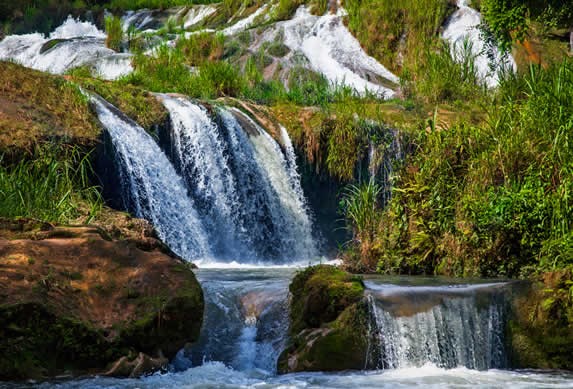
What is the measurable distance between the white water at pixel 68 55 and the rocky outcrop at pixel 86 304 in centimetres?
1174

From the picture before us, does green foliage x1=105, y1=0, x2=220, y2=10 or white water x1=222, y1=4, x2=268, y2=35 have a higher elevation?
green foliage x1=105, y1=0, x2=220, y2=10

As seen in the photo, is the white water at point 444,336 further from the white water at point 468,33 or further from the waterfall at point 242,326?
the white water at point 468,33

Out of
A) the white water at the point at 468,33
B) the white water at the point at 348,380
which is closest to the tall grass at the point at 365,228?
the white water at the point at 348,380

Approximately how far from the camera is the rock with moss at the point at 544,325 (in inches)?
264

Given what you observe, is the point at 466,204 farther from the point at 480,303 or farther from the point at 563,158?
the point at 480,303

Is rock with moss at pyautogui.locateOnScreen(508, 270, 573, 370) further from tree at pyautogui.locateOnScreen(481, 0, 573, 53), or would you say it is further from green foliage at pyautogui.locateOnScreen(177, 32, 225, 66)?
green foliage at pyautogui.locateOnScreen(177, 32, 225, 66)

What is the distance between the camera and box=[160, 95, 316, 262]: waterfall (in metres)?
12.5

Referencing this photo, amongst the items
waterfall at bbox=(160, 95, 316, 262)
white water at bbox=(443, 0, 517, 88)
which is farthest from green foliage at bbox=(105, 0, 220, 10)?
waterfall at bbox=(160, 95, 316, 262)

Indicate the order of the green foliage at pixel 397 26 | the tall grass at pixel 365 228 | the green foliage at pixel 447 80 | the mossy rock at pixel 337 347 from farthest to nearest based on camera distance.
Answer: the green foliage at pixel 397 26 → the green foliage at pixel 447 80 → the tall grass at pixel 365 228 → the mossy rock at pixel 337 347

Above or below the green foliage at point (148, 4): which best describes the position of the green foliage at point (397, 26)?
below

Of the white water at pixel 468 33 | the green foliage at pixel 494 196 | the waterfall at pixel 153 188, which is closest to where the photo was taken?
the green foliage at pixel 494 196

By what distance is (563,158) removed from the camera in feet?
27.2

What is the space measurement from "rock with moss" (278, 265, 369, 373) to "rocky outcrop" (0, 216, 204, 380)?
2.77 ft

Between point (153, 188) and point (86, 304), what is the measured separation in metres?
5.79
